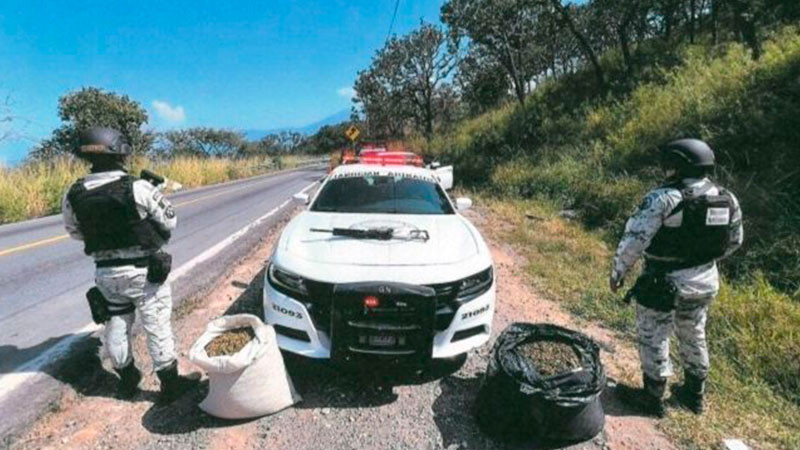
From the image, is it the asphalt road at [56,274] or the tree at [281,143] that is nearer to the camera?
the asphalt road at [56,274]

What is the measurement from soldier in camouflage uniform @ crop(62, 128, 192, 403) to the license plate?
1.38 metres

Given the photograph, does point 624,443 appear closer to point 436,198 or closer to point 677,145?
point 677,145

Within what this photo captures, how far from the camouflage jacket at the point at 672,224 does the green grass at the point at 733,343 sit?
87cm

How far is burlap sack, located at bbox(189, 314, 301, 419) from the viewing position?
2828 mm

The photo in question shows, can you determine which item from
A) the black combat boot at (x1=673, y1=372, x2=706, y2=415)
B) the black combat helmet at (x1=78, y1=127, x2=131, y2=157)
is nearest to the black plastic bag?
the black combat boot at (x1=673, y1=372, x2=706, y2=415)

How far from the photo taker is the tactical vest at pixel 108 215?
296 centimetres

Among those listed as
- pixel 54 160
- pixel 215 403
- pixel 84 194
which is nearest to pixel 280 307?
pixel 215 403

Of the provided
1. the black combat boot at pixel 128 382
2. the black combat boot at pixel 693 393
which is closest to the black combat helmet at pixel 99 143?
the black combat boot at pixel 128 382

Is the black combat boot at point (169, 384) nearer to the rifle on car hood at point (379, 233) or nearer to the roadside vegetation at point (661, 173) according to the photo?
the rifle on car hood at point (379, 233)

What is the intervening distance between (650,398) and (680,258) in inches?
38.5

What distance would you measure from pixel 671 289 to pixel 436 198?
8.17ft

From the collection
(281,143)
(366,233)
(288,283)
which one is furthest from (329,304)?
(281,143)

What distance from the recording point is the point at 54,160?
14.3 m

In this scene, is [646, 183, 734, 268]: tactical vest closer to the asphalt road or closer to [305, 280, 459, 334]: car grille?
[305, 280, 459, 334]: car grille
